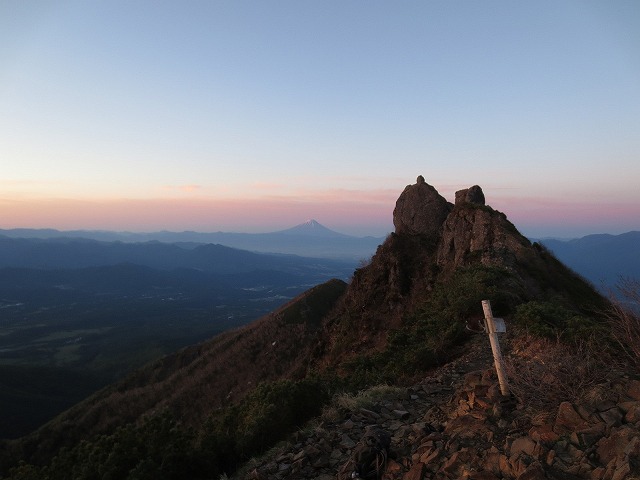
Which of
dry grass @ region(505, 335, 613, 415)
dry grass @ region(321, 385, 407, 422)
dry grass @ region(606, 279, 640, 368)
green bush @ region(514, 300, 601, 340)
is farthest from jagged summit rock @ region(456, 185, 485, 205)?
dry grass @ region(505, 335, 613, 415)

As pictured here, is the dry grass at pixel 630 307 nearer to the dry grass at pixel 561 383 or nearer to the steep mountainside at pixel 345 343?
the steep mountainside at pixel 345 343

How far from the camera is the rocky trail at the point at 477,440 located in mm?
4172

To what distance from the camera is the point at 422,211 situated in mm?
28047

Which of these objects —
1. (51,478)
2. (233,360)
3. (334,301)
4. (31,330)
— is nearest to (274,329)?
(233,360)

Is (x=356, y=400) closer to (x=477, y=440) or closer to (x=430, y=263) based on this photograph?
(x=477, y=440)

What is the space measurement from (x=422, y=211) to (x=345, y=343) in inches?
428

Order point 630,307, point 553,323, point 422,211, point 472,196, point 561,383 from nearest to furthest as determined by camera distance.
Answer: point 561,383, point 630,307, point 553,323, point 472,196, point 422,211

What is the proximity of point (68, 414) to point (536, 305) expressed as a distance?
51233 millimetres

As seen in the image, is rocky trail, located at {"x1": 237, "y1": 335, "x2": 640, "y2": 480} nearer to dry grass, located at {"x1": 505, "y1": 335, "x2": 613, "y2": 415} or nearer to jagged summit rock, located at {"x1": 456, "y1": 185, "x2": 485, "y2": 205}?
dry grass, located at {"x1": 505, "y1": 335, "x2": 613, "y2": 415}

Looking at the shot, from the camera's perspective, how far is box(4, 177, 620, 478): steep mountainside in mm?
8016

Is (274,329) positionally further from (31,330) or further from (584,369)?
(31,330)

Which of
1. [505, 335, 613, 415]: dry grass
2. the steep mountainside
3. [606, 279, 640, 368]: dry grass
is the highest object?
[606, 279, 640, 368]: dry grass

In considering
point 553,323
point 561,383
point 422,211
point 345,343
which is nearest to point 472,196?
point 422,211

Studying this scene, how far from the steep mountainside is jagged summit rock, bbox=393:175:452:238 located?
7 cm
